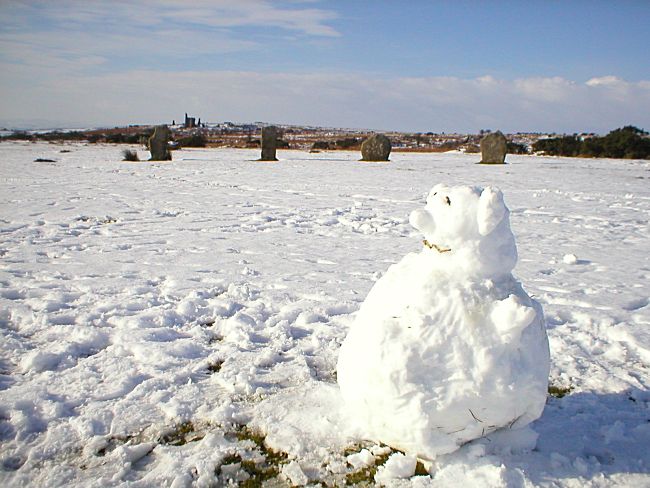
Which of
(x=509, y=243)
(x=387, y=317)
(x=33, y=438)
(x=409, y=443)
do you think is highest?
(x=509, y=243)

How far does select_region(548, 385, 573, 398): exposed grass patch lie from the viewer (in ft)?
10.2

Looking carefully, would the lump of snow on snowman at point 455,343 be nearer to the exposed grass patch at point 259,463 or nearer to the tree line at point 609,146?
the exposed grass patch at point 259,463

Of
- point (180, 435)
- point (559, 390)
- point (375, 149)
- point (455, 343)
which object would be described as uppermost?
point (375, 149)

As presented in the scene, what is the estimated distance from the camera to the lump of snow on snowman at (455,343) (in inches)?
89.4

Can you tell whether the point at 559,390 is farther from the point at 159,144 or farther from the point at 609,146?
the point at 609,146

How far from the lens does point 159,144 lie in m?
21.7

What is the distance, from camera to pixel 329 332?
4016 mm

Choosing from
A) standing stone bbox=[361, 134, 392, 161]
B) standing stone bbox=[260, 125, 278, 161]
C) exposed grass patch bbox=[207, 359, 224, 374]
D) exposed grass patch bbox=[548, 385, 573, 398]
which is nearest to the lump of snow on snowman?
exposed grass patch bbox=[548, 385, 573, 398]

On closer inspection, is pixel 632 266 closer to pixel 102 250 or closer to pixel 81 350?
pixel 81 350

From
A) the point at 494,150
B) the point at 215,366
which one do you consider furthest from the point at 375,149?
the point at 215,366

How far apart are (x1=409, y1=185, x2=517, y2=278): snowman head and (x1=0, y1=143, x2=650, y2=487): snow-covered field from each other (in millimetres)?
874

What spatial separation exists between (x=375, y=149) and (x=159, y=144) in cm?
958

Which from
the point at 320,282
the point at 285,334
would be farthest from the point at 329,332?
the point at 320,282

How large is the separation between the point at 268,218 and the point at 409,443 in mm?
6544
